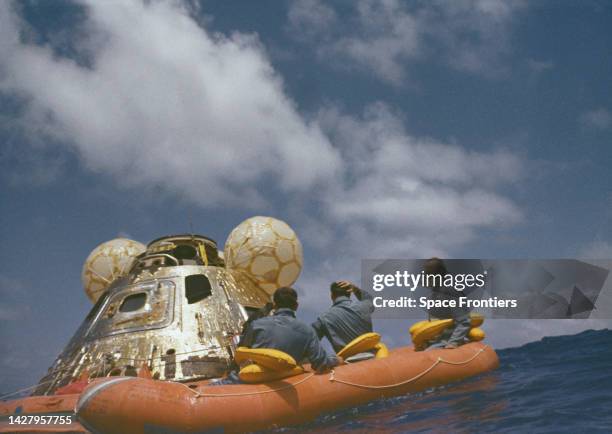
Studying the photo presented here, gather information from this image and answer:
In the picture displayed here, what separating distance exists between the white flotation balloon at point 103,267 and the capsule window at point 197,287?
3063mm

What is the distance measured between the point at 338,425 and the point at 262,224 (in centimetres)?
571

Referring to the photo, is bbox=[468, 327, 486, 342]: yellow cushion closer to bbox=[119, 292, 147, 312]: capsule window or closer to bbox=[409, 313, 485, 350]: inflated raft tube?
bbox=[409, 313, 485, 350]: inflated raft tube

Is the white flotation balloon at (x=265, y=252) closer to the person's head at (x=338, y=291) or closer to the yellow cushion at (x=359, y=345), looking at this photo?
the person's head at (x=338, y=291)

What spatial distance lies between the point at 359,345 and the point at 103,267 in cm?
730

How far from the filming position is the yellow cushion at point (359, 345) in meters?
6.92

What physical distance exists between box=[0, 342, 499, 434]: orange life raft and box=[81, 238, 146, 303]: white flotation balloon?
5.17m

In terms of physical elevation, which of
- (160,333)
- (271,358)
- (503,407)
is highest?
(160,333)

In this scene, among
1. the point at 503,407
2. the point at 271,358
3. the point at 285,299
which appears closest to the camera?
the point at 503,407

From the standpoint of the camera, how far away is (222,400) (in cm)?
521

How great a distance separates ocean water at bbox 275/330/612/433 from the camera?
185 inches

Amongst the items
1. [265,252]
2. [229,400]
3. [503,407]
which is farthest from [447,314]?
[229,400]

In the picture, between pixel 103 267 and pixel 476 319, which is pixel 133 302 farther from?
pixel 476 319

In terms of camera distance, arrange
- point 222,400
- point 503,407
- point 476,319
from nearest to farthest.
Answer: point 222,400, point 503,407, point 476,319

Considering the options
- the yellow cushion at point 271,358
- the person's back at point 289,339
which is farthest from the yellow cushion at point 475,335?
the yellow cushion at point 271,358
